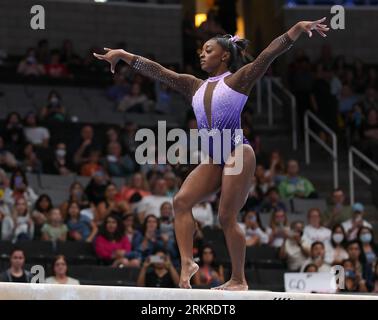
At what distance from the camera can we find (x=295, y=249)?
1314 centimetres

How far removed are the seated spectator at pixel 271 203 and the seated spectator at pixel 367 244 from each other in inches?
49.0

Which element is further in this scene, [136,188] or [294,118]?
[294,118]

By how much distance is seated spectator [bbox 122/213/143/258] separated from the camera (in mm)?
12781

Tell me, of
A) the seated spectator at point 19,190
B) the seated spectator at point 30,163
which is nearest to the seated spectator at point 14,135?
the seated spectator at point 30,163

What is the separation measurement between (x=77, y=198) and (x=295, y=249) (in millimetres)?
2674

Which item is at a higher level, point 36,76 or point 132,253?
point 36,76

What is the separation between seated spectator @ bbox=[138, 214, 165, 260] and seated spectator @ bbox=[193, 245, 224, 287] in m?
0.55

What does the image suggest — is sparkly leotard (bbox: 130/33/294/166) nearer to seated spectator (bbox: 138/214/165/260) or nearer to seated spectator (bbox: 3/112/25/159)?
seated spectator (bbox: 138/214/165/260)

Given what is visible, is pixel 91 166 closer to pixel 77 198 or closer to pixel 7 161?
pixel 7 161

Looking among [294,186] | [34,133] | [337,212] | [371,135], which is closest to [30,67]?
[34,133]

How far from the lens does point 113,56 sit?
28.0 ft
